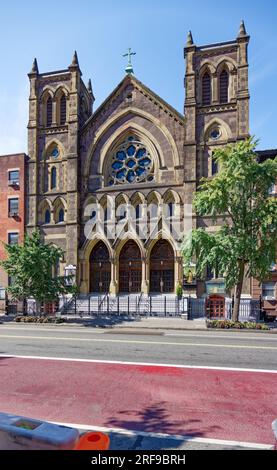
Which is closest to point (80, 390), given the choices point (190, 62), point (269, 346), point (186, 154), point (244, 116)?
point (269, 346)

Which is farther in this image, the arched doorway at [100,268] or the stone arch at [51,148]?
the stone arch at [51,148]

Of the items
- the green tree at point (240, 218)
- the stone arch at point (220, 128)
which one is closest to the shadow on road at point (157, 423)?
the green tree at point (240, 218)

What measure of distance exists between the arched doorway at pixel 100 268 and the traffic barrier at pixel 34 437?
26229mm

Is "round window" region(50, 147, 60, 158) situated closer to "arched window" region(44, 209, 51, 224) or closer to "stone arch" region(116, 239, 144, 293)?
"arched window" region(44, 209, 51, 224)

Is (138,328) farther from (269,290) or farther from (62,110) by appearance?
(62,110)

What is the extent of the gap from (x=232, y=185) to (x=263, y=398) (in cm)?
1417

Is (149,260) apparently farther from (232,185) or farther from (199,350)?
(199,350)

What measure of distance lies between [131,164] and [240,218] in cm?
1382

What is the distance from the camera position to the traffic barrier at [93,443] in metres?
3.30

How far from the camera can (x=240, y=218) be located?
20219 millimetres

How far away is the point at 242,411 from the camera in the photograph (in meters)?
6.68

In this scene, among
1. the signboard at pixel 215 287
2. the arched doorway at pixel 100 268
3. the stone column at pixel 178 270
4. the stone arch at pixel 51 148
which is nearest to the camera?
the signboard at pixel 215 287

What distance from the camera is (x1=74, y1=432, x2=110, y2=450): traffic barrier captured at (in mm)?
3305

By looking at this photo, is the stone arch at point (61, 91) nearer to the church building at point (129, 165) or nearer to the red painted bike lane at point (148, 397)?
the church building at point (129, 165)
